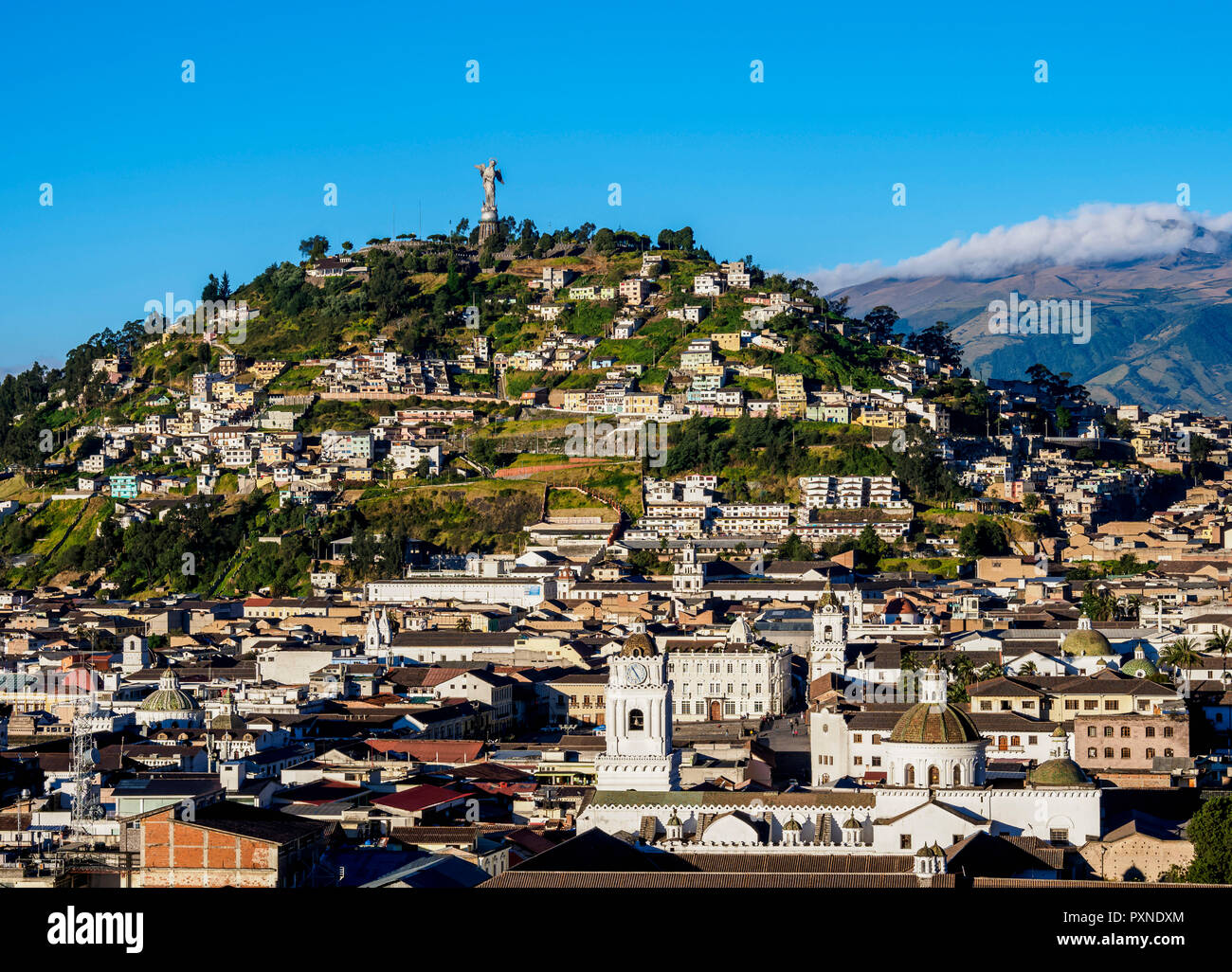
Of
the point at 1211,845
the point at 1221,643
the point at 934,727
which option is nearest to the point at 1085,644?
the point at 1221,643

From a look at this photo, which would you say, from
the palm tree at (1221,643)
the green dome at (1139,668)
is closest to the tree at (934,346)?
the palm tree at (1221,643)

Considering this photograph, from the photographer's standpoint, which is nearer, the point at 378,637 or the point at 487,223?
the point at 378,637

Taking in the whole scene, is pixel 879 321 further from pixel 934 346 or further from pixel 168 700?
pixel 168 700

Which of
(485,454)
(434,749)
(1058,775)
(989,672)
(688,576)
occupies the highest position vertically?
(485,454)

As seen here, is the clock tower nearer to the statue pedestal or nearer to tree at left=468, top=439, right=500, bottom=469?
tree at left=468, top=439, right=500, bottom=469

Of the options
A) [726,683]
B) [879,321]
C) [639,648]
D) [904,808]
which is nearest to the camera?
[904,808]

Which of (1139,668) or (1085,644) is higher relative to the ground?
(1085,644)
